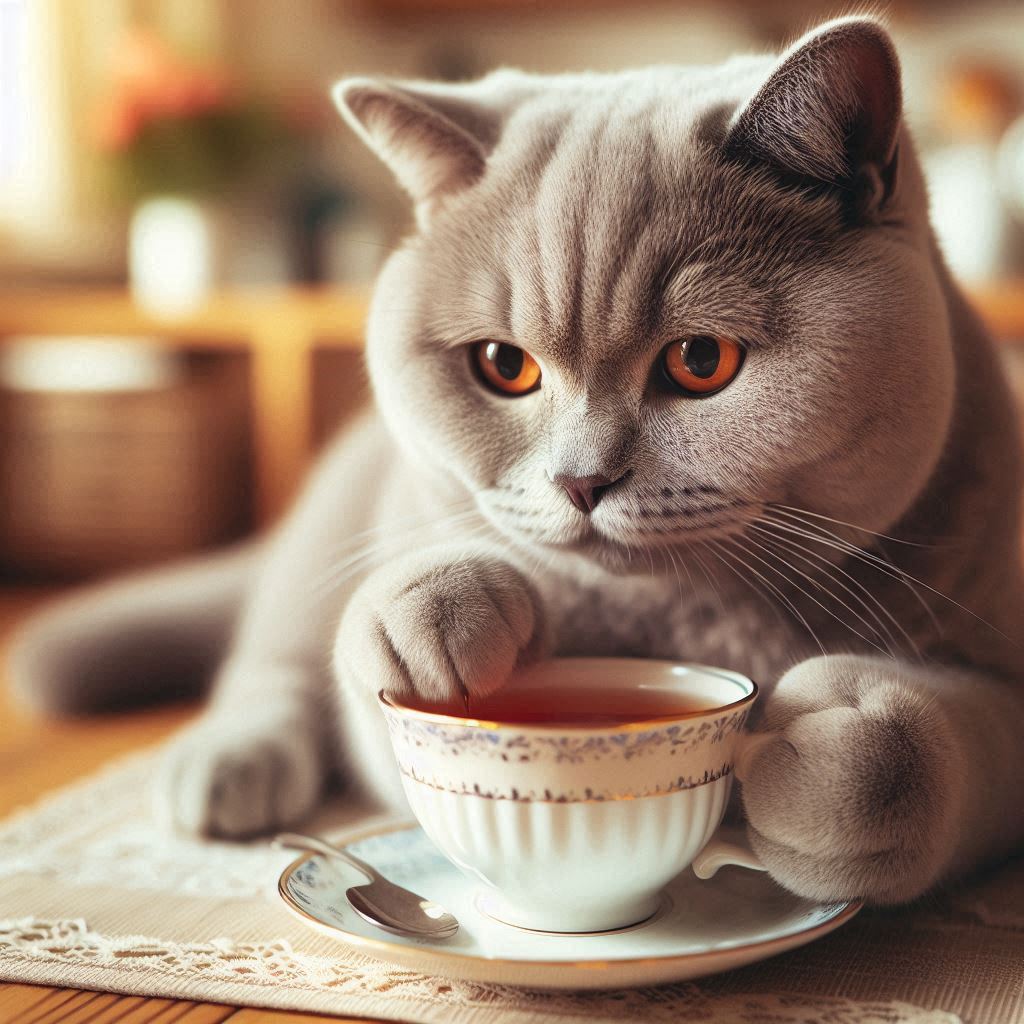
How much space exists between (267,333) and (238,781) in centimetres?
158

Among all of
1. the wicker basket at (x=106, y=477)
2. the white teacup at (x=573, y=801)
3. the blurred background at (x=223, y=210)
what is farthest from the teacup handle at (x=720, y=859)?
the wicker basket at (x=106, y=477)

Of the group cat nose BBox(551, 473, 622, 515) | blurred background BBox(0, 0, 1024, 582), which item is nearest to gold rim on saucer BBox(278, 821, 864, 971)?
cat nose BBox(551, 473, 622, 515)

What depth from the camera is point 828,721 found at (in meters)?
0.63

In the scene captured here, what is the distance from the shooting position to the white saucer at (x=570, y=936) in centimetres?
56

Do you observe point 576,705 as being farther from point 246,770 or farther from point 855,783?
point 246,770

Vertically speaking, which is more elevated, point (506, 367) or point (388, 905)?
point (506, 367)

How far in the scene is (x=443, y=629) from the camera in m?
0.65

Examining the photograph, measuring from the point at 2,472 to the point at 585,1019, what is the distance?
82.1 inches

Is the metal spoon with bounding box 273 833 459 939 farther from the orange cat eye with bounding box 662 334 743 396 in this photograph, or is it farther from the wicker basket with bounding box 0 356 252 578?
the wicker basket with bounding box 0 356 252 578

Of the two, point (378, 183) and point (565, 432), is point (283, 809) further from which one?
point (378, 183)

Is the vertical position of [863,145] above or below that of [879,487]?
above

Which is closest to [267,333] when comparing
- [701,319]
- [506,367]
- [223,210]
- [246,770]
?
[223,210]

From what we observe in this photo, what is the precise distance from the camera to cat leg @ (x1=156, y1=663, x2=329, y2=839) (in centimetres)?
88

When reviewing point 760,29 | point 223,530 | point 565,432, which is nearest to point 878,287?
point 565,432
